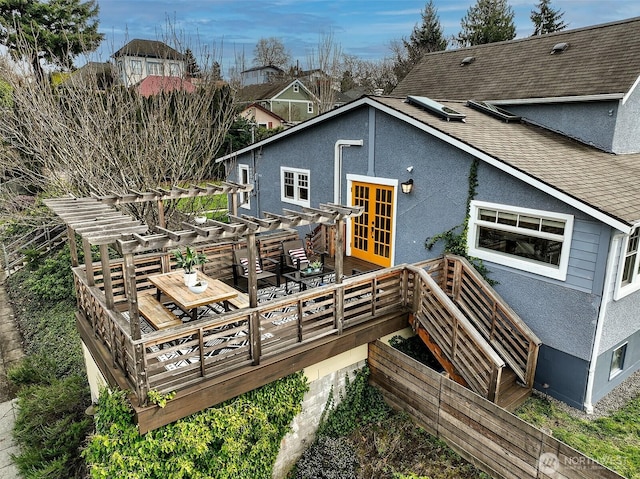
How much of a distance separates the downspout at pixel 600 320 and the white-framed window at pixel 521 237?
567 millimetres

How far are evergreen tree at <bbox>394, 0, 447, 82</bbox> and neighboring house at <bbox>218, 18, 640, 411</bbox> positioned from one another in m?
24.5

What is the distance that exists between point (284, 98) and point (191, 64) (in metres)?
28.6

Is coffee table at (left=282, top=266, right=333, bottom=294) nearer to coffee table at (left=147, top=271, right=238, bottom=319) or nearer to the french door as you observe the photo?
coffee table at (left=147, top=271, right=238, bottom=319)

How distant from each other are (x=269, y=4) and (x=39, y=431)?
168ft

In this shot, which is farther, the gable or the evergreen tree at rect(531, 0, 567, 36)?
the evergreen tree at rect(531, 0, 567, 36)

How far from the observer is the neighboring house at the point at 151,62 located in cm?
1185

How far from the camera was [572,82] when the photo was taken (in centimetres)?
991

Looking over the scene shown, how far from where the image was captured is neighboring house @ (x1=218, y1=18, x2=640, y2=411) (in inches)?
253

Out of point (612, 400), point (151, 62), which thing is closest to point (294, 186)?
point (151, 62)

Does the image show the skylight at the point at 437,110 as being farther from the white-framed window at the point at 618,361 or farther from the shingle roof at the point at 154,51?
the shingle roof at the point at 154,51

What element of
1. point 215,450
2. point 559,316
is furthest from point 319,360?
point 559,316

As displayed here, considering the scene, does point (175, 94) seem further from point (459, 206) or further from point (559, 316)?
point (559, 316)

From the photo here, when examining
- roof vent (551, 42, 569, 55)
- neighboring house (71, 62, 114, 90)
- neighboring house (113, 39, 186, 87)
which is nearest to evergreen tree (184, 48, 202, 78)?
neighboring house (113, 39, 186, 87)

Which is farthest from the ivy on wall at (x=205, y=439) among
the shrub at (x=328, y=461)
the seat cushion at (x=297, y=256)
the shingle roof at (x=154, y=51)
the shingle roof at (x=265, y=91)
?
the shingle roof at (x=265, y=91)
